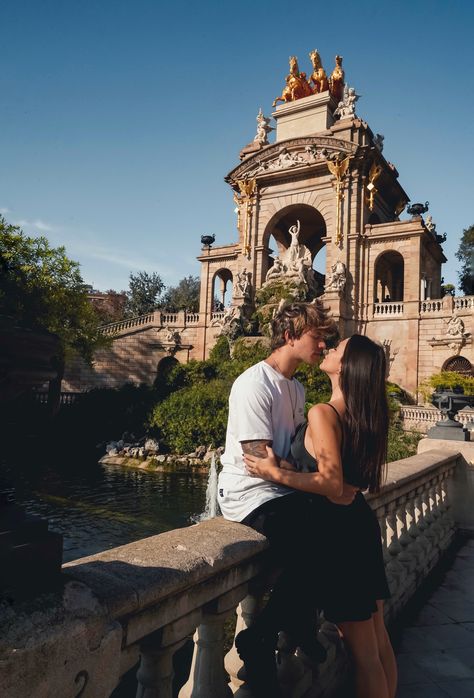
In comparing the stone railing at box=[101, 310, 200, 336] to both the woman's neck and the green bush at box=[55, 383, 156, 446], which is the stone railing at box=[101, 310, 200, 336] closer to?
the green bush at box=[55, 383, 156, 446]

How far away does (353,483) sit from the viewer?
2457mm

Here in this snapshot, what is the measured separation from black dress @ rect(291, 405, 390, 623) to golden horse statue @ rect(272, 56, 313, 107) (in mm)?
36449

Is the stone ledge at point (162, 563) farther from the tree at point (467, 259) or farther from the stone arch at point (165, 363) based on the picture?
the tree at point (467, 259)

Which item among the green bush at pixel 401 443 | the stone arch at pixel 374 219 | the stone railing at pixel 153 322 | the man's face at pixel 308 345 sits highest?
the stone arch at pixel 374 219

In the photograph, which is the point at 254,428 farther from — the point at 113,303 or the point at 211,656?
the point at 113,303

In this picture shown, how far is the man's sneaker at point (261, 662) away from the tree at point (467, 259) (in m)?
43.0

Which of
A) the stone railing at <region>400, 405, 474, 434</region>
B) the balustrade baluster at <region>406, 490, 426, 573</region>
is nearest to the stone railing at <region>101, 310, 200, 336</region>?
the stone railing at <region>400, 405, 474, 434</region>

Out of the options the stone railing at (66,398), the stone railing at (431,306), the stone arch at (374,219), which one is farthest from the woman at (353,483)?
the stone arch at (374,219)

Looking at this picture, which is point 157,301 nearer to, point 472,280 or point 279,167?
point 279,167

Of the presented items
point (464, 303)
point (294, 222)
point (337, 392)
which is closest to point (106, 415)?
point (464, 303)

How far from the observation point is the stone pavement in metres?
3.21

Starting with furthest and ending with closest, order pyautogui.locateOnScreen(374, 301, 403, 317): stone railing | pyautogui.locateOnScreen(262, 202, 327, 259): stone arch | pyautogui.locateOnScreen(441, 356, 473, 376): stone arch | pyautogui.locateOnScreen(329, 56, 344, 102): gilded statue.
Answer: pyautogui.locateOnScreen(329, 56, 344, 102): gilded statue, pyautogui.locateOnScreen(262, 202, 327, 259): stone arch, pyautogui.locateOnScreen(374, 301, 403, 317): stone railing, pyautogui.locateOnScreen(441, 356, 473, 376): stone arch

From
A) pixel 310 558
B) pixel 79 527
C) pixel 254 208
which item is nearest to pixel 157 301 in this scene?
pixel 254 208

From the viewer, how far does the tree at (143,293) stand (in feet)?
167
